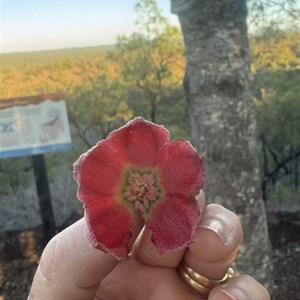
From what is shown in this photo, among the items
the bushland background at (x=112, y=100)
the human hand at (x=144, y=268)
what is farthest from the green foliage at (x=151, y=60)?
the human hand at (x=144, y=268)

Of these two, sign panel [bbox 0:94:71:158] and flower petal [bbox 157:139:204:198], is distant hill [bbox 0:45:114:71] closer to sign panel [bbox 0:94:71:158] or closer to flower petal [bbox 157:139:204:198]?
sign panel [bbox 0:94:71:158]

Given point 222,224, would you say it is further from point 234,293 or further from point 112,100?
point 112,100

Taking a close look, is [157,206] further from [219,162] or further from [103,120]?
[103,120]

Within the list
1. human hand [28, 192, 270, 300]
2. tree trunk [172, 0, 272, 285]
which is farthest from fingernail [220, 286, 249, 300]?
tree trunk [172, 0, 272, 285]

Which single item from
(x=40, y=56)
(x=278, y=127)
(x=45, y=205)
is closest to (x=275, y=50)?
(x=278, y=127)

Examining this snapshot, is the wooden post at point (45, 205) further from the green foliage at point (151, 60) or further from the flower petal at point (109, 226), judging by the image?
the flower petal at point (109, 226)

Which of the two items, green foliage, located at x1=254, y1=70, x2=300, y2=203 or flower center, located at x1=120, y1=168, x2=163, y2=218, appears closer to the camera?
flower center, located at x1=120, y1=168, x2=163, y2=218
